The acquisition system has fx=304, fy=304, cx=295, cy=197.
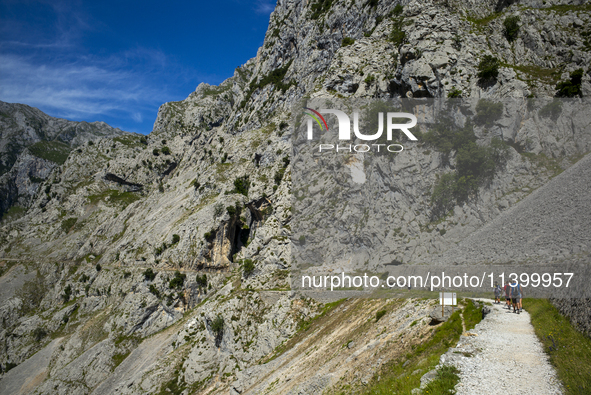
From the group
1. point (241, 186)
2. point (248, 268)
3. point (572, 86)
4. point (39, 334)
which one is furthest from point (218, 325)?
point (39, 334)

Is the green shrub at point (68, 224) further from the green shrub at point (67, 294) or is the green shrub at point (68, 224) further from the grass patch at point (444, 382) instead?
the grass patch at point (444, 382)

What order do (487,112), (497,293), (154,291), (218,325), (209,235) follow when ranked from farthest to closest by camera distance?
(209,235), (154,291), (218,325), (487,112), (497,293)

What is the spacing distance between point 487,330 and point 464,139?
95.1ft

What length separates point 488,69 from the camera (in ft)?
130

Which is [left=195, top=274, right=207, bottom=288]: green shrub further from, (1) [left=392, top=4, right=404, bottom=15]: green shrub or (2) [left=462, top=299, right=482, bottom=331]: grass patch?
(1) [left=392, top=4, right=404, bottom=15]: green shrub

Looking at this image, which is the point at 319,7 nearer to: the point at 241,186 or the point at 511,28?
the point at 241,186

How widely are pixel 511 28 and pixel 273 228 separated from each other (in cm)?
4760

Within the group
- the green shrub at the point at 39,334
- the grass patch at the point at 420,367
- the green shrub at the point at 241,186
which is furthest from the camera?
the green shrub at the point at 39,334

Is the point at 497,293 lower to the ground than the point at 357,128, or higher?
lower

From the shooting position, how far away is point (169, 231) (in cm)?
7625

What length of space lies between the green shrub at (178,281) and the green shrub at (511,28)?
71082 millimetres

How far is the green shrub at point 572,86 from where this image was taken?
35.6 m

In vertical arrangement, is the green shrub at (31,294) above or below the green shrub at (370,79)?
below

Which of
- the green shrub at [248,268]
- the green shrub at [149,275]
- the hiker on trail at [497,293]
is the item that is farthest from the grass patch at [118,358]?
the hiker on trail at [497,293]
